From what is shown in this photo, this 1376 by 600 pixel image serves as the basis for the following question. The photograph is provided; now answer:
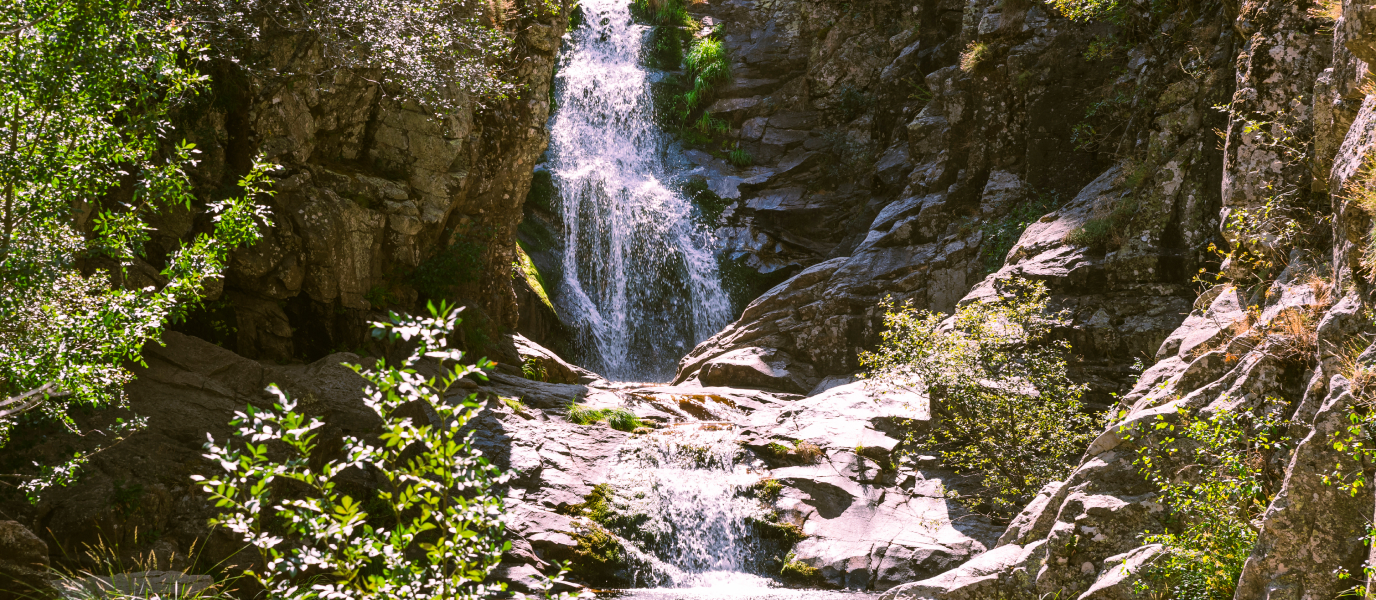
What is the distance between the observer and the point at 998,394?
41.3 ft

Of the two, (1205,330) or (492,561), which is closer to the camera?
(492,561)

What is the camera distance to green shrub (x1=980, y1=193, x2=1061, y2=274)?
1941cm

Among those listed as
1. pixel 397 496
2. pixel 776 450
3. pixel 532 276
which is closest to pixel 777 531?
pixel 776 450

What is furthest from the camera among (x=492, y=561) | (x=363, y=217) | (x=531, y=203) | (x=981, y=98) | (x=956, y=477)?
(x=531, y=203)

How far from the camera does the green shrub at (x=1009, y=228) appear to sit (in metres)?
19.4

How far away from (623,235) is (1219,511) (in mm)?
21529

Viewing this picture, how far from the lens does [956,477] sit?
14773 millimetres

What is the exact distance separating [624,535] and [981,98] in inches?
595

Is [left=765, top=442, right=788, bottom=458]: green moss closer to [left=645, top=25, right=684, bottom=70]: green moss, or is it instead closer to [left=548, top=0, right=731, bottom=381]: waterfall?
[left=548, top=0, right=731, bottom=381]: waterfall

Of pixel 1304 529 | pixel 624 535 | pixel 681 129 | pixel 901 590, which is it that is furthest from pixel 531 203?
pixel 1304 529

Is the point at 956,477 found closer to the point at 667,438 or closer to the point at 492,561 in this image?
the point at 667,438

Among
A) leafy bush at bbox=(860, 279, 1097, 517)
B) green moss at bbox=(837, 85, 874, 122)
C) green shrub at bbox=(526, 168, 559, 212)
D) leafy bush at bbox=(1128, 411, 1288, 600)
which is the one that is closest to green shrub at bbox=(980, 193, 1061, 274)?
leafy bush at bbox=(860, 279, 1097, 517)

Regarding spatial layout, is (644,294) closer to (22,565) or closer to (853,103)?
(853,103)

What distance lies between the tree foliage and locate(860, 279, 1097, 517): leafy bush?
10.1 metres
